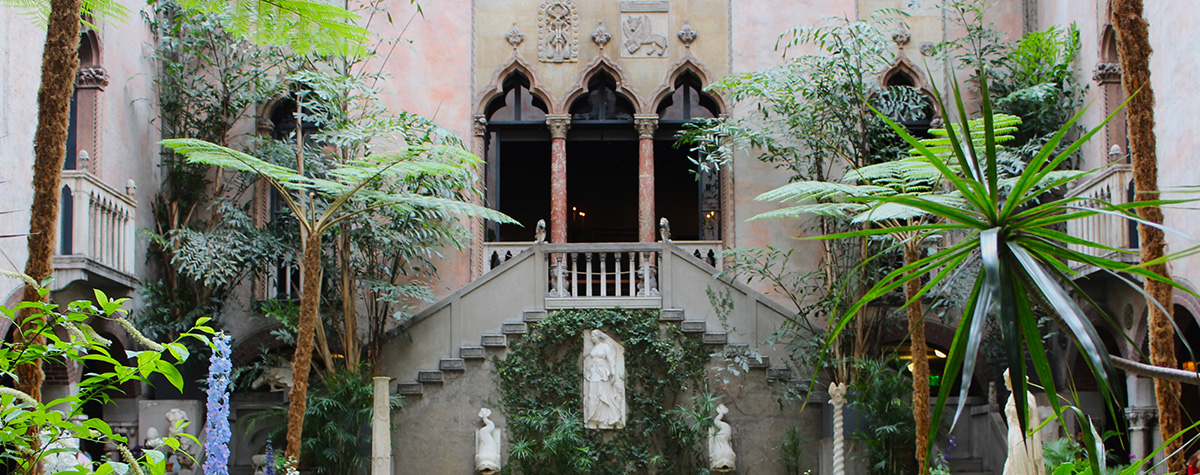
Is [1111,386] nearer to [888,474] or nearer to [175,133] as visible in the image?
[888,474]

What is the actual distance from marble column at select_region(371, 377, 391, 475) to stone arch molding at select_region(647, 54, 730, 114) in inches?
229

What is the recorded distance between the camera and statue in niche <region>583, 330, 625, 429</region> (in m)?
12.9

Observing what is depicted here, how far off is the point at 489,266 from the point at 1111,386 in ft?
41.5

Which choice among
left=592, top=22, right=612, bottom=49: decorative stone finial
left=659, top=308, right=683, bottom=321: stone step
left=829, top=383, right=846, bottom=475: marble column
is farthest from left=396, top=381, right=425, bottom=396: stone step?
left=592, top=22, right=612, bottom=49: decorative stone finial

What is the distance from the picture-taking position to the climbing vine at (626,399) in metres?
12.8

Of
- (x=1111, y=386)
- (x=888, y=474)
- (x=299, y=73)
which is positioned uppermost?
(x=299, y=73)

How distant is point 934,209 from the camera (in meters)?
2.87

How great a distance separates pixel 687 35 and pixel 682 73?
1.66 feet

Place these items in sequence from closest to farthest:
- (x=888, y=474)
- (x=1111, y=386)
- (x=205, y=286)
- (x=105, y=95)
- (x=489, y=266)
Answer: (x=1111, y=386) → (x=888, y=474) → (x=105, y=95) → (x=205, y=286) → (x=489, y=266)

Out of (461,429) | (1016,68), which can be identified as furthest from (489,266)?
(1016,68)

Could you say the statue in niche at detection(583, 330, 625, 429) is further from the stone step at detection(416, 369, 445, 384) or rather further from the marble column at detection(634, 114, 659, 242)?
the marble column at detection(634, 114, 659, 242)

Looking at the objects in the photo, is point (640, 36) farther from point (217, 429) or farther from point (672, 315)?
point (217, 429)

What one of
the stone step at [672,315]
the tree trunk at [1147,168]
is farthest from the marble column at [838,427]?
the tree trunk at [1147,168]

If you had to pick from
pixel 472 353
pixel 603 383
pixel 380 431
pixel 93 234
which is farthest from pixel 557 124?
pixel 93 234
